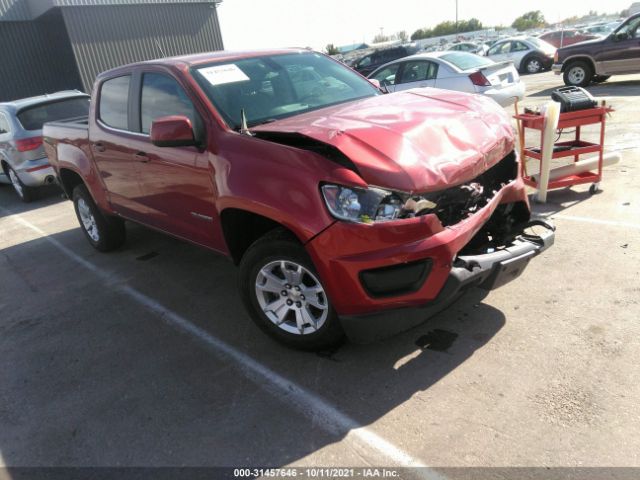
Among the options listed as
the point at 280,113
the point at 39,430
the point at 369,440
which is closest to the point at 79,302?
the point at 39,430

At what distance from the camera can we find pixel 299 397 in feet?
9.74

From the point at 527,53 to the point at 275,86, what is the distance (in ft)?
66.0

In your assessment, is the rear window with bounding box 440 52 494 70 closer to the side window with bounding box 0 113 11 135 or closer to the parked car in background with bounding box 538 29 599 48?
the side window with bounding box 0 113 11 135

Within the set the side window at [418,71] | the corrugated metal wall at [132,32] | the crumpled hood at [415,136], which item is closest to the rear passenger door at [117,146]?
the crumpled hood at [415,136]

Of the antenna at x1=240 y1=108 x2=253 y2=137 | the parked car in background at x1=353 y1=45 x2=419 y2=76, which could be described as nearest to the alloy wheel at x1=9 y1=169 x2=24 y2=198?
the antenna at x1=240 y1=108 x2=253 y2=137

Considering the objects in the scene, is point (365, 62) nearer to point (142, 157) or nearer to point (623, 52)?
point (623, 52)

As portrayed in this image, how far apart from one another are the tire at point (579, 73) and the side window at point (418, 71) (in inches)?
236

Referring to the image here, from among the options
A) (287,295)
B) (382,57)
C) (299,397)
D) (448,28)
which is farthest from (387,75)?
(448,28)

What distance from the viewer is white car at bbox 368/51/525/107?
9555 mm

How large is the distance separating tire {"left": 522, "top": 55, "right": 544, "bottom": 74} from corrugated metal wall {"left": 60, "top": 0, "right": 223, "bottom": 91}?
45.6 feet

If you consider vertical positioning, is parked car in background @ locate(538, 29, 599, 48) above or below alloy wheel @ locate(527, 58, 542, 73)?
above

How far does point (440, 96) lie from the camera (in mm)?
3850

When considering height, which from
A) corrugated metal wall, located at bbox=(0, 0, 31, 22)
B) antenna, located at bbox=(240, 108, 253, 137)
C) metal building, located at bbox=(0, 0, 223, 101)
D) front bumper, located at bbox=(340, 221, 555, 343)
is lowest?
front bumper, located at bbox=(340, 221, 555, 343)

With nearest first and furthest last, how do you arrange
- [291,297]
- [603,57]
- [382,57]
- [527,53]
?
[291,297], [603,57], [382,57], [527,53]
